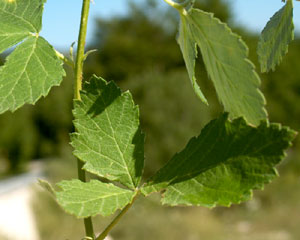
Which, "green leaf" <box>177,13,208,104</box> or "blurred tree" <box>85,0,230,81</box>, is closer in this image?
"green leaf" <box>177,13,208,104</box>

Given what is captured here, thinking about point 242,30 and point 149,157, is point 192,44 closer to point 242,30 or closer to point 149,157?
point 149,157

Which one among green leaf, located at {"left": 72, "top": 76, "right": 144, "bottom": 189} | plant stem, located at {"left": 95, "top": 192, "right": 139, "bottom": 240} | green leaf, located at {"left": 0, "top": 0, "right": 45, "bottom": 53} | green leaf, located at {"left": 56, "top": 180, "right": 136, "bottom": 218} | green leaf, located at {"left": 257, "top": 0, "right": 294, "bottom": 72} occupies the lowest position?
plant stem, located at {"left": 95, "top": 192, "right": 139, "bottom": 240}

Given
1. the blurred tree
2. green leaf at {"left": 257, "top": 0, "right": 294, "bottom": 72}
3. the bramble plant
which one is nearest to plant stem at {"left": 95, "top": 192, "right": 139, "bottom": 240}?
the bramble plant

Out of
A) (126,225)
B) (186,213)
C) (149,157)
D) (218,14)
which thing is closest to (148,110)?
(149,157)

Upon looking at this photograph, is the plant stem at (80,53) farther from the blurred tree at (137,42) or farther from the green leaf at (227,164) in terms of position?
the blurred tree at (137,42)

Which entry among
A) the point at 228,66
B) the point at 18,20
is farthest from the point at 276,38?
the point at 18,20

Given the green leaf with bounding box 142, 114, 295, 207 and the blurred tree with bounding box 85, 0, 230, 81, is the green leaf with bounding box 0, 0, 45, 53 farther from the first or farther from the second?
the blurred tree with bounding box 85, 0, 230, 81

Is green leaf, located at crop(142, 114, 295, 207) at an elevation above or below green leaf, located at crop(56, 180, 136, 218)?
above

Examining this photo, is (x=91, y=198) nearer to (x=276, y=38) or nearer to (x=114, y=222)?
(x=114, y=222)

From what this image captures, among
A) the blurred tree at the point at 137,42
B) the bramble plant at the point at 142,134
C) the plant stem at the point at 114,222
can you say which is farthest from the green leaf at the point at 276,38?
the blurred tree at the point at 137,42
